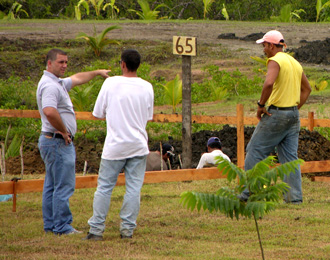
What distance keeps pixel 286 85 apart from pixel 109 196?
226cm

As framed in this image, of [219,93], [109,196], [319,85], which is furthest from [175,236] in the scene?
[319,85]

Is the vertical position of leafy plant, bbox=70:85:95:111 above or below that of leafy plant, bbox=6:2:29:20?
below

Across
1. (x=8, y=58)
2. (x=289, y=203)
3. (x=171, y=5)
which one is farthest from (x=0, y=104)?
(x=171, y=5)

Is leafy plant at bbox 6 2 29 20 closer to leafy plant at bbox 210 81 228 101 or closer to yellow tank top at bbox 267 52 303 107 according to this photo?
leafy plant at bbox 210 81 228 101

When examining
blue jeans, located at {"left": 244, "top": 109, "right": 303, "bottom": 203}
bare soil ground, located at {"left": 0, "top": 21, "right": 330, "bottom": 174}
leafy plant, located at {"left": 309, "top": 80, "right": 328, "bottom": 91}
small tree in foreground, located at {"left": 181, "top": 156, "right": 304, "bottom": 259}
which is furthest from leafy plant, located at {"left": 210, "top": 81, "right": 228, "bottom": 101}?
A: small tree in foreground, located at {"left": 181, "top": 156, "right": 304, "bottom": 259}

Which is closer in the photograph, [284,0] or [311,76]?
[311,76]

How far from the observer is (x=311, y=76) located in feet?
63.5

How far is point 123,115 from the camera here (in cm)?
545

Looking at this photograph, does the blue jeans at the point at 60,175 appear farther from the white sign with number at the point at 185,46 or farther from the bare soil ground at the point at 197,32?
the bare soil ground at the point at 197,32

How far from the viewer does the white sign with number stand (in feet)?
28.2

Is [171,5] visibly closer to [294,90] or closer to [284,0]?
[284,0]

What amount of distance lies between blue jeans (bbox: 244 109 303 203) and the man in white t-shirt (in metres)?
1.55

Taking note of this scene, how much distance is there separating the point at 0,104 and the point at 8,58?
7514 millimetres

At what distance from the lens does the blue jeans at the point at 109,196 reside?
5.47m
